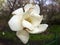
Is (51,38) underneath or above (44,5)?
underneath

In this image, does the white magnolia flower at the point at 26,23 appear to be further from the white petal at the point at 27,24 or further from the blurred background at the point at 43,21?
the blurred background at the point at 43,21

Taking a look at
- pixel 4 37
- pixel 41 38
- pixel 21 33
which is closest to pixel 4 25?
pixel 4 37

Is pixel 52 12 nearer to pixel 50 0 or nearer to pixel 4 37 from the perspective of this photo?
pixel 50 0

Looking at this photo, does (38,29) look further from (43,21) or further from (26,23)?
(43,21)

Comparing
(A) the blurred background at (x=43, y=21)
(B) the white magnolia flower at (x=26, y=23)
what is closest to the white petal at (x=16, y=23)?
(B) the white magnolia flower at (x=26, y=23)

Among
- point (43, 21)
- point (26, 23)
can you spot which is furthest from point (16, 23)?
point (43, 21)

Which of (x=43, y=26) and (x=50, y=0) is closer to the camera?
(x=43, y=26)

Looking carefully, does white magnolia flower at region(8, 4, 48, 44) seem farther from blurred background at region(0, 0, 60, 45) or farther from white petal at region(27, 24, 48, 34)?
blurred background at region(0, 0, 60, 45)
